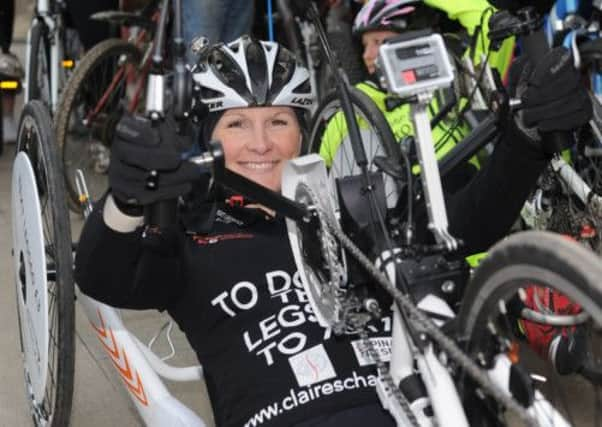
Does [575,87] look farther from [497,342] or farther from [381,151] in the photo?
[381,151]

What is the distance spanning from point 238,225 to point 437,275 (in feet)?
2.05

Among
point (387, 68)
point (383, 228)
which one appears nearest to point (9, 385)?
point (383, 228)

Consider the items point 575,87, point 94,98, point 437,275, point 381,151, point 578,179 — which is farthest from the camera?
point 94,98

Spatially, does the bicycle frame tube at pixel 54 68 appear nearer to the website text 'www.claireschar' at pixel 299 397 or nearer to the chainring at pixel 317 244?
the chainring at pixel 317 244

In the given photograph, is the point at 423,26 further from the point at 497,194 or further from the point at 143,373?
the point at 143,373

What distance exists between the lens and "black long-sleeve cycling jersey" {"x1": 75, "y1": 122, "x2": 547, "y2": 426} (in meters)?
1.65

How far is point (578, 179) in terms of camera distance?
2.31 m

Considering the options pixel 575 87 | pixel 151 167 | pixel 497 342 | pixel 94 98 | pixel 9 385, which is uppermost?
pixel 575 87

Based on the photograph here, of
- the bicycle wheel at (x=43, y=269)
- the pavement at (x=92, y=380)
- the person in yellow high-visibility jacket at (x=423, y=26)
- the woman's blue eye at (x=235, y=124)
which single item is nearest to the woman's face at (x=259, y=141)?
the woman's blue eye at (x=235, y=124)

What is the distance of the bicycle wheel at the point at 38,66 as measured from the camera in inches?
148

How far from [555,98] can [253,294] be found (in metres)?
0.65

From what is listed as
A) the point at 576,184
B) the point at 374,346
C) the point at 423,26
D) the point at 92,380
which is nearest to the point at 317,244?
the point at 374,346

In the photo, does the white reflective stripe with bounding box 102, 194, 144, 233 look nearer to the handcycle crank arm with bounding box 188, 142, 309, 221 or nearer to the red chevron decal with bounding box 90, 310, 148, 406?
the handcycle crank arm with bounding box 188, 142, 309, 221

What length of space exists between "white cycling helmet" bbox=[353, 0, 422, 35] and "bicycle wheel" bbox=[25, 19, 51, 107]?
4.78 feet
